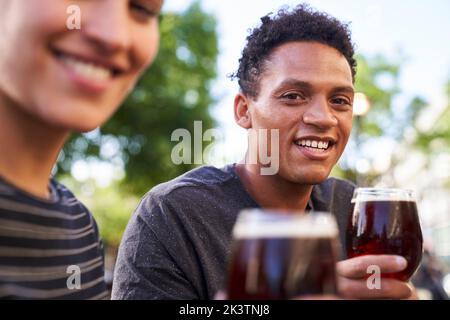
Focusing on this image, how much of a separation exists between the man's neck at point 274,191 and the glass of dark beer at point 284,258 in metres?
1.35

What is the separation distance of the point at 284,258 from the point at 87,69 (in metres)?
0.46

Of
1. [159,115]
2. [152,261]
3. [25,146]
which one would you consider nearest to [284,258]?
[25,146]

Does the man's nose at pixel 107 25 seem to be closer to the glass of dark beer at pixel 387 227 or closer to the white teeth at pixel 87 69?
the white teeth at pixel 87 69

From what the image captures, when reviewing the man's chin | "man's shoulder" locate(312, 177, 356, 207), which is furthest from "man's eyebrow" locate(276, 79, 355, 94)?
"man's shoulder" locate(312, 177, 356, 207)

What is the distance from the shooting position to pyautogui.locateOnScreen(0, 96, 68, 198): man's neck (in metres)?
1.01

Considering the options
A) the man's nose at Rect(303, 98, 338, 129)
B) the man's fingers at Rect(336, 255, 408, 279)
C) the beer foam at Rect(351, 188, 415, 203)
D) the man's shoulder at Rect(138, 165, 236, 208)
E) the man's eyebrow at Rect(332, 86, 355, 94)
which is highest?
the man's eyebrow at Rect(332, 86, 355, 94)

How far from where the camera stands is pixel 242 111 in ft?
8.22

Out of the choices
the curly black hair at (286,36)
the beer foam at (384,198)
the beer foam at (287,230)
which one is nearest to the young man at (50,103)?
the beer foam at (287,230)

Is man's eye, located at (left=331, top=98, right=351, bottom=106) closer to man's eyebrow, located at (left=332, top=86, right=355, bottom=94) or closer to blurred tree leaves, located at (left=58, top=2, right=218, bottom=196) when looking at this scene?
man's eyebrow, located at (left=332, top=86, right=355, bottom=94)

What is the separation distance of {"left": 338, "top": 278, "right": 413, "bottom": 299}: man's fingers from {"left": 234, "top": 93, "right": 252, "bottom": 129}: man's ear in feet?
3.87

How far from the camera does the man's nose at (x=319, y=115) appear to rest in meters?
2.04

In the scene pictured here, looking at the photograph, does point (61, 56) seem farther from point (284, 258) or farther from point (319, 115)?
point (319, 115)
